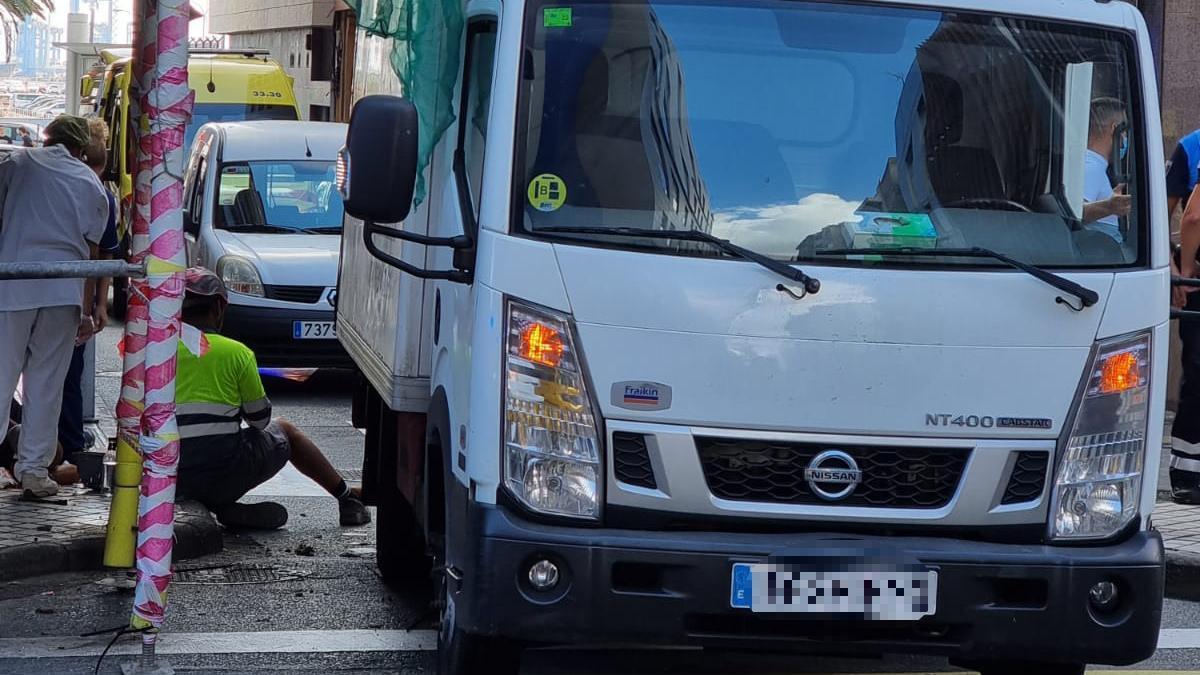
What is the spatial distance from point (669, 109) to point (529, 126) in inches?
14.5

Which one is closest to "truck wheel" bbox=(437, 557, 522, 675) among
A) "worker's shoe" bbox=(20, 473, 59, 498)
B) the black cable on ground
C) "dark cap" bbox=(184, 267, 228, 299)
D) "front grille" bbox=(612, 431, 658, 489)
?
"front grille" bbox=(612, 431, 658, 489)

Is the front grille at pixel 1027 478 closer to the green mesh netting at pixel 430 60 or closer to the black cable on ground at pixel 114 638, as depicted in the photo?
the green mesh netting at pixel 430 60

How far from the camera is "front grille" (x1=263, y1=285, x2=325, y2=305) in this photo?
44.4 feet

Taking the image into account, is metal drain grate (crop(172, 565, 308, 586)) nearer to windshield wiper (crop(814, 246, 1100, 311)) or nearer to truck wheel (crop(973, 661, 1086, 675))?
truck wheel (crop(973, 661, 1086, 675))

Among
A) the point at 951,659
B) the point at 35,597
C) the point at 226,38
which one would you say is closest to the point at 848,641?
the point at 951,659

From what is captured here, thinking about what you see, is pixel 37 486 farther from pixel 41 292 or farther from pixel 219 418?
pixel 219 418

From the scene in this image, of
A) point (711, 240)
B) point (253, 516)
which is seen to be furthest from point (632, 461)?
point (253, 516)

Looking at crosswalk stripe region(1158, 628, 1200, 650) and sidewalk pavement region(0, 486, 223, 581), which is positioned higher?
crosswalk stripe region(1158, 628, 1200, 650)

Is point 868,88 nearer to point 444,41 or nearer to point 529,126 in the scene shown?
point 529,126

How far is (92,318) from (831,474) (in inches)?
218

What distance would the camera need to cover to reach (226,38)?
191ft

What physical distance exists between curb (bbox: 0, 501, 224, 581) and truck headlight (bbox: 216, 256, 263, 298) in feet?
17.8

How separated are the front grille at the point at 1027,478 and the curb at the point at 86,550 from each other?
4.08m

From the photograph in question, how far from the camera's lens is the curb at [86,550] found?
7.38 m
